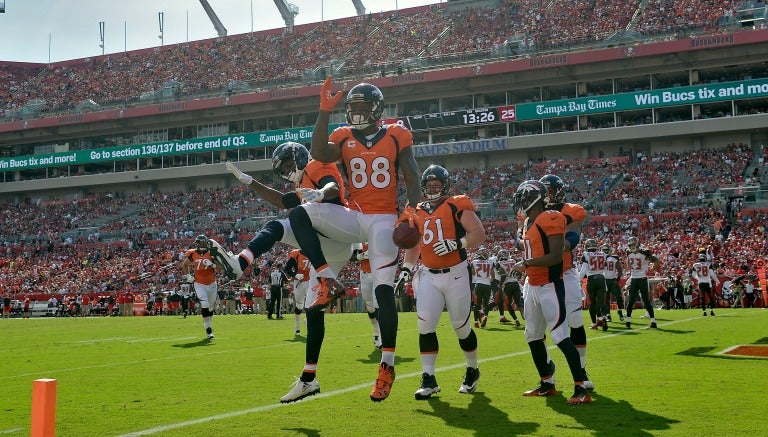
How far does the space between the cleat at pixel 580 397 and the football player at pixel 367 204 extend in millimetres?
1647

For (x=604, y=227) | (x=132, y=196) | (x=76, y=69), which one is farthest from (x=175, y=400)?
(x=76, y=69)

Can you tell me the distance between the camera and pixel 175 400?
25.2 ft

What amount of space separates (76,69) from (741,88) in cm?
5345

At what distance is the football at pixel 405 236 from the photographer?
6.83 meters

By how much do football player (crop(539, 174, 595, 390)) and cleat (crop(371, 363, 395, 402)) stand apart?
270 cm

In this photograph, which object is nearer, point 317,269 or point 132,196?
point 317,269

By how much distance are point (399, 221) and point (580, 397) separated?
7.49 ft

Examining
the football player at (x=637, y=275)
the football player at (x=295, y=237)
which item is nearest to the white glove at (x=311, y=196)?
the football player at (x=295, y=237)

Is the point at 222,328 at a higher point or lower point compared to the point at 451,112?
lower

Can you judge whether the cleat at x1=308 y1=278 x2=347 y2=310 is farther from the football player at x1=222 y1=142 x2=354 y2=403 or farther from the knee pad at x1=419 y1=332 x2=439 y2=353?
the knee pad at x1=419 y1=332 x2=439 y2=353

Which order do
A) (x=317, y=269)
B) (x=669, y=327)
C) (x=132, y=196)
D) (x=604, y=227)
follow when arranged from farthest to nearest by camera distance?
(x=132, y=196) → (x=604, y=227) → (x=669, y=327) → (x=317, y=269)

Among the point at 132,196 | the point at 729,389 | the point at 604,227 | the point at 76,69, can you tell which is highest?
the point at 76,69

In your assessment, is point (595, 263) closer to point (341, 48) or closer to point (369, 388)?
point (369, 388)

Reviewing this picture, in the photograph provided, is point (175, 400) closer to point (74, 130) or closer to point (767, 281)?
point (767, 281)
